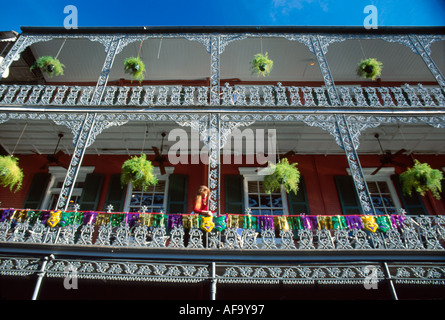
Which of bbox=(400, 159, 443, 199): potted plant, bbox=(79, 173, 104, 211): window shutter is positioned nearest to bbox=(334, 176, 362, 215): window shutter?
bbox=(400, 159, 443, 199): potted plant

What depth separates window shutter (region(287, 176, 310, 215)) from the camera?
8.67 meters

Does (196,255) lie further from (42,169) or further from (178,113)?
(42,169)

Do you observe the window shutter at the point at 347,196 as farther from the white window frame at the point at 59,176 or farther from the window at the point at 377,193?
the white window frame at the point at 59,176

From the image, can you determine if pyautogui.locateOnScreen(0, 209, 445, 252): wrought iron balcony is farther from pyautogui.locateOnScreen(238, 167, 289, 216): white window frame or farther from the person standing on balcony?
pyautogui.locateOnScreen(238, 167, 289, 216): white window frame

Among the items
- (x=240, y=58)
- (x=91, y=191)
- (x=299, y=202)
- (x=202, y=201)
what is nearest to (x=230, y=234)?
(x=202, y=201)

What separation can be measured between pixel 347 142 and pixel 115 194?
6.70 meters

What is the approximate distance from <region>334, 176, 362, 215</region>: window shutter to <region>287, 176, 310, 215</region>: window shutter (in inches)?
42.4

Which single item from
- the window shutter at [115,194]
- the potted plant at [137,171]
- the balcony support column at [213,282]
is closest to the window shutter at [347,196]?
the balcony support column at [213,282]

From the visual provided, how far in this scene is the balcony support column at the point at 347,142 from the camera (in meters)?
6.17

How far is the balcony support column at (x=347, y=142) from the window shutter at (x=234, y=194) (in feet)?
10.9

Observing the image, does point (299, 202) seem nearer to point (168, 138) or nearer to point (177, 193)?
point (177, 193)
